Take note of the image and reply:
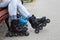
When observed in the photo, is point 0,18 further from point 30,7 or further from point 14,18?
point 30,7

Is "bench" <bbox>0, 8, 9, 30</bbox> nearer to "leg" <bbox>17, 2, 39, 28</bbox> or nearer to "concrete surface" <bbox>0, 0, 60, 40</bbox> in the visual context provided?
"leg" <bbox>17, 2, 39, 28</bbox>

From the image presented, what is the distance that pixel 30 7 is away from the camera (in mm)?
7316

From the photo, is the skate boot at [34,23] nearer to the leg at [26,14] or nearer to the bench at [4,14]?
the leg at [26,14]

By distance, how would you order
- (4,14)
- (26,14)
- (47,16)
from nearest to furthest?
(4,14) → (26,14) → (47,16)

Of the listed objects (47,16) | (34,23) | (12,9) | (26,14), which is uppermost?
(12,9)

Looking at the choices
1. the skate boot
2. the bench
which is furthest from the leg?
the bench

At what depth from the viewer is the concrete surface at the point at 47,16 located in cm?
459

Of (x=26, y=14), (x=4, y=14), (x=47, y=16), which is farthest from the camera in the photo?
(x=47, y=16)

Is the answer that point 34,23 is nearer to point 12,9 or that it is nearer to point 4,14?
point 12,9

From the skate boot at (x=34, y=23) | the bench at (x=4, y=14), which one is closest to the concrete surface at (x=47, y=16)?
the skate boot at (x=34, y=23)

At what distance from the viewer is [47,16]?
241 inches

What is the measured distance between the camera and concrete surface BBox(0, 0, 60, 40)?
181 inches

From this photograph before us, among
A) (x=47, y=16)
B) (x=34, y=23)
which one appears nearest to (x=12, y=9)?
(x=34, y=23)

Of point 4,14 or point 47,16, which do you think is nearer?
point 4,14
